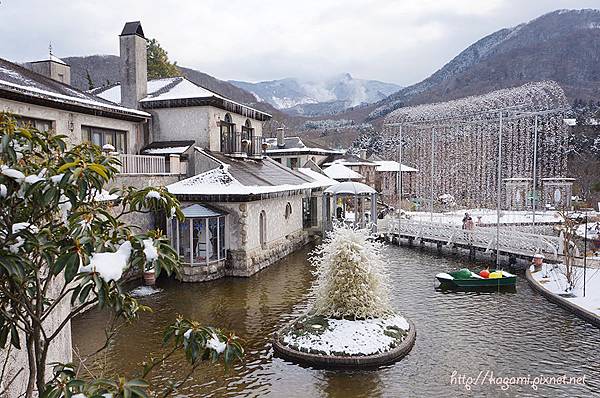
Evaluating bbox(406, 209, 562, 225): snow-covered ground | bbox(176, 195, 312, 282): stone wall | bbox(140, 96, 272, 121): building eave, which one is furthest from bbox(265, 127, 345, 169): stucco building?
bbox(176, 195, 312, 282): stone wall

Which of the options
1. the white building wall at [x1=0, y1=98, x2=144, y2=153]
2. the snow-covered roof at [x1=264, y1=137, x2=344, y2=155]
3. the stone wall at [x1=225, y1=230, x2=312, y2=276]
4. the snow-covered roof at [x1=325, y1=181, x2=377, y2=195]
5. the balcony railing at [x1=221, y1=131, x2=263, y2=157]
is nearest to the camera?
the white building wall at [x1=0, y1=98, x2=144, y2=153]

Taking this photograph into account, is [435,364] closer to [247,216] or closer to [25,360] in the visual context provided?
[25,360]

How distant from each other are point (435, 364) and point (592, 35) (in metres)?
90.3

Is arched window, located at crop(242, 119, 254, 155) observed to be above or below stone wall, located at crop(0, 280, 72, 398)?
above

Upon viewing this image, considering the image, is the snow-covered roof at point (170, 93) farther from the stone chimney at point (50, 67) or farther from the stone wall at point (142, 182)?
the stone wall at point (142, 182)

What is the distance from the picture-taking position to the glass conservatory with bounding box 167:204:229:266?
55.9ft

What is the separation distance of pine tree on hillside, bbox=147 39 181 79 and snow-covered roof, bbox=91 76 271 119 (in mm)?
14811

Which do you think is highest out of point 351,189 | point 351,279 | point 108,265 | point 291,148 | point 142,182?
point 291,148

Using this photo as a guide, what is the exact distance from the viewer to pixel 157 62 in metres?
40.7

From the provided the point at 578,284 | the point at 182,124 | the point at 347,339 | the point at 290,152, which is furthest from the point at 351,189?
the point at 347,339

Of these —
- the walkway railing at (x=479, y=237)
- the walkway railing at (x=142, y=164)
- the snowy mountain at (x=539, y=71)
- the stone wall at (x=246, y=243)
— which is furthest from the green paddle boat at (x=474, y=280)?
the snowy mountain at (x=539, y=71)

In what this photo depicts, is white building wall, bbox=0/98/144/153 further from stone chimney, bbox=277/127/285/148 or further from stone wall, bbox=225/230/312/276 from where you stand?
stone chimney, bbox=277/127/285/148

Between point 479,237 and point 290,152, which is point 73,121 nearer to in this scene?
point 479,237

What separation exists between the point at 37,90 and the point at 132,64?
8.09m
